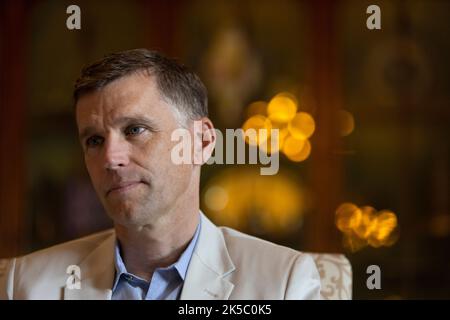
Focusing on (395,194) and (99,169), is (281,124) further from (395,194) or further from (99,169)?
(99,169)

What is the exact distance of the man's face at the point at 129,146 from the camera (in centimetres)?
97

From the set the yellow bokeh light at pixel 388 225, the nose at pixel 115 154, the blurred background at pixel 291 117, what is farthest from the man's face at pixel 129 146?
the yellow bokeh light at pixel 388 225

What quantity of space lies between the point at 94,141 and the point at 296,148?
1.67 metres

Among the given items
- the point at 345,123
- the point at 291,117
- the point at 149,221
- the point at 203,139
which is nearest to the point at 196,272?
the point at 149,221

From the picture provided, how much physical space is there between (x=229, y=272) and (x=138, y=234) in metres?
0.17

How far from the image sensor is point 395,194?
2.58 meters

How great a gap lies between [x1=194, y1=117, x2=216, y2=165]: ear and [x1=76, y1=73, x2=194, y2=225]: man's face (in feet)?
0.22

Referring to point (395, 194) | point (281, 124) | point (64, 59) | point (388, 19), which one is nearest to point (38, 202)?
point (64, 59)

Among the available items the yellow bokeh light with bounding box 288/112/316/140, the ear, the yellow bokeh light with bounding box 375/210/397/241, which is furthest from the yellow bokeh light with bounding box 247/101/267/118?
the ear

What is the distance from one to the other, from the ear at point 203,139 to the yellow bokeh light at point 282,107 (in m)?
1.45

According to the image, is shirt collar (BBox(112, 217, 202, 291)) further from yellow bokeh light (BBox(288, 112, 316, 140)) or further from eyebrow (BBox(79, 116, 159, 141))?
yellow bokeh light (BBox(288, 112, 316, 140))

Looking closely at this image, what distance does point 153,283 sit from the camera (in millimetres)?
1026

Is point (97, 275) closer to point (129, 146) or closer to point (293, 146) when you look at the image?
point (129, 146)

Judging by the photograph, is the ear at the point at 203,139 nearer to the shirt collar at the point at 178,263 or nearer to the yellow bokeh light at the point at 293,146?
the shirt collar at the point at 178,263
